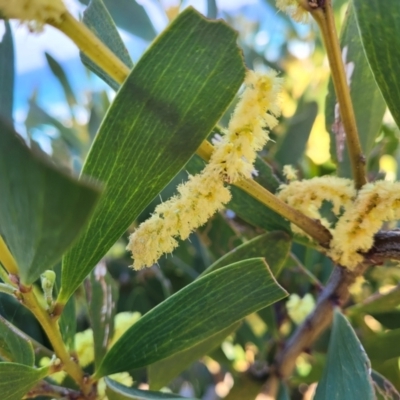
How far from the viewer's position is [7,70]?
0.47 meters

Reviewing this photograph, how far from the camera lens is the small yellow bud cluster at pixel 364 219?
0.39 metres

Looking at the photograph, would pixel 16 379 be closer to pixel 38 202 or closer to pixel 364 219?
pixel 38 202

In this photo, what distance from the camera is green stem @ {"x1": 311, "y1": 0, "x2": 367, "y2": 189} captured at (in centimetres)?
35

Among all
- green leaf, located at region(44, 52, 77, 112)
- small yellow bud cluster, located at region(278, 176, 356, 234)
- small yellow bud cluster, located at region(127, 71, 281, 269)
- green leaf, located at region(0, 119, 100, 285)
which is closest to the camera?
green leaf, located at region(0, 119, 100, 285)

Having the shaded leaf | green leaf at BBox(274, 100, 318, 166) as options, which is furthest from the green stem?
green leaf at BBox(274, 100, 318, 166)

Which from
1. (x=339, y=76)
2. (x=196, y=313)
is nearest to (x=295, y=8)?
(x=339, y=76)

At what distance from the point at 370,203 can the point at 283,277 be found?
434mm

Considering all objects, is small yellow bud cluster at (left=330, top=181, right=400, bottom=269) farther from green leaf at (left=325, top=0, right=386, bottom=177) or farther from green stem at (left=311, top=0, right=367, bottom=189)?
green leaf at (left=325, top=0, right=386, bottom=177)

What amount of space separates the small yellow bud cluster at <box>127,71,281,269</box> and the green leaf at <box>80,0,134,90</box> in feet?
0.41

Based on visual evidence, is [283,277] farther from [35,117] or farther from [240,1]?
[240,1]

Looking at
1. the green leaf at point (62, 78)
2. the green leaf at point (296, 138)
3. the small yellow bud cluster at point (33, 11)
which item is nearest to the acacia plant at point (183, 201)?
the small yellow bud cluster at point (33, 11)

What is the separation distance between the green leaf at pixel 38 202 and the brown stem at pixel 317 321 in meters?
0.33

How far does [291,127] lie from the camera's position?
0.75 m

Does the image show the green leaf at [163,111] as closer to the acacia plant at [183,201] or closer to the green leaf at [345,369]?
the acacia plant at [183,201]
